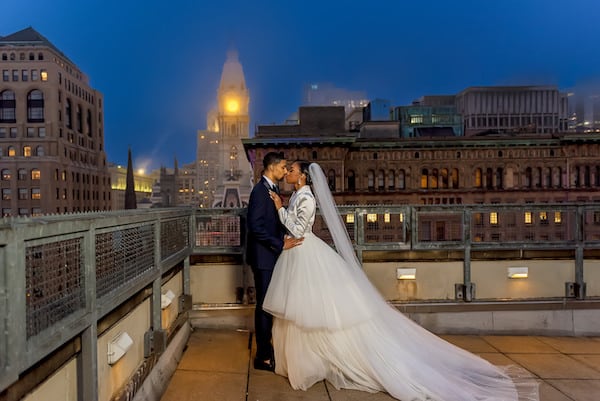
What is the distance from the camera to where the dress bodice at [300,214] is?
5484 mm

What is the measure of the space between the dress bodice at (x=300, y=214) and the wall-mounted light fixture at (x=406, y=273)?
275 cm

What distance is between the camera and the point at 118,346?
4.14 m

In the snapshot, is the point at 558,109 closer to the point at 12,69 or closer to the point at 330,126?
the point at 330,126

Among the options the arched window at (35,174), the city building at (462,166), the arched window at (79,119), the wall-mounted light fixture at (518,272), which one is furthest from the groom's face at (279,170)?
the arched window at (79,119)

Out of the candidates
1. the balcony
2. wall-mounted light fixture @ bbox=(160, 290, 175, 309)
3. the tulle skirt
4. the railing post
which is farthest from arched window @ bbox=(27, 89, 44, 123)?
the railing post

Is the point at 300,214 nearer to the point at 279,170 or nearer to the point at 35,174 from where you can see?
the point at 279,170

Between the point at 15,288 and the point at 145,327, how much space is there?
2.91 m

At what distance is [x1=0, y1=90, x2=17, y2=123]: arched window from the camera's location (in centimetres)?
10250

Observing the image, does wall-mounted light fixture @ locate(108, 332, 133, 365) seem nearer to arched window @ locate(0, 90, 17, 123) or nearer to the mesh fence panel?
the mesh fence panel

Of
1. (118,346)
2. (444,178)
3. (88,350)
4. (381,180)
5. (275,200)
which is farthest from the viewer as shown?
(444,178)

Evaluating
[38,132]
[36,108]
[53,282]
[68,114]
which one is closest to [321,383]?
[53,282]

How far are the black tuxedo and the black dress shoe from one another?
0.05 meters

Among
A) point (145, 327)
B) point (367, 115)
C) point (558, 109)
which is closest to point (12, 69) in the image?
point (367, 115)

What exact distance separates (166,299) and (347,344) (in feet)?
8.65
